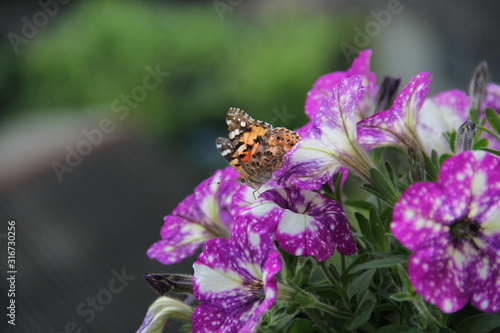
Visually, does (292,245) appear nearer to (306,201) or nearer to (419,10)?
(306,201)

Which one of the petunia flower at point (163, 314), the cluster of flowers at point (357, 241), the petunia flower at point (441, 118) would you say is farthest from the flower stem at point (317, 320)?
the petunia flower at point (441, 118)

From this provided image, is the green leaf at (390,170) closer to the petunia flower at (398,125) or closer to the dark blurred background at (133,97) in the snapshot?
the petunia flower at (398,125)

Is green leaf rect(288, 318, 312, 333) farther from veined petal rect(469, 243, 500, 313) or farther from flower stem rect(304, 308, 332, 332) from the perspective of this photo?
veined petal rect(469, 243, 500, 313)

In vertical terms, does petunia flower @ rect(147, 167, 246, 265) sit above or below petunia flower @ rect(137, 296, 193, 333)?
above

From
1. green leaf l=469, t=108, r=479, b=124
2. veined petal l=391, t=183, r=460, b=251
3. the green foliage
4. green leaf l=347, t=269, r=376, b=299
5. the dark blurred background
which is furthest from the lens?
the green foliage

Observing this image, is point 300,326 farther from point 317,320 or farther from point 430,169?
point 430,169

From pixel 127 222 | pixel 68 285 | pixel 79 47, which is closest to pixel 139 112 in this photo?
pixel 79 47

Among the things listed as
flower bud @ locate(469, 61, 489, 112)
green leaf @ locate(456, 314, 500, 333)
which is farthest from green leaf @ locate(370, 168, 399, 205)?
flower bud @ locate(469, 61, 489, 112)
